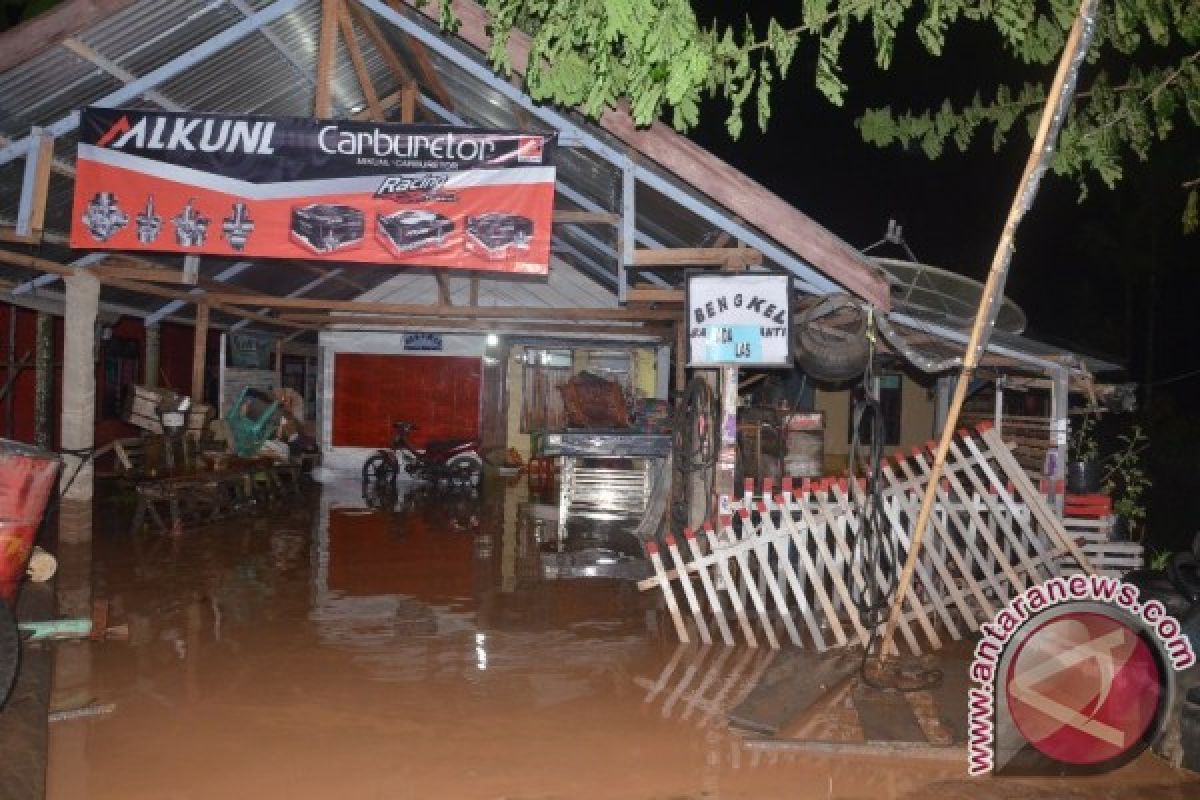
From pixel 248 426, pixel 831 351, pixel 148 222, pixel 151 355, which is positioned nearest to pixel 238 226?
pixel 148 222

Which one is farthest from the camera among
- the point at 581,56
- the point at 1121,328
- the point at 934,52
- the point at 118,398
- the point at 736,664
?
the point at 1121,328

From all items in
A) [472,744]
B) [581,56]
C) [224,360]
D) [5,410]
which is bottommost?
[472,744]

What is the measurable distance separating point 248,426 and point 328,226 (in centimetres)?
749

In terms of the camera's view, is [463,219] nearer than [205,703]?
No

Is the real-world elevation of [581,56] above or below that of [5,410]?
above

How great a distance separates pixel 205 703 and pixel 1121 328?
27017 millimetres

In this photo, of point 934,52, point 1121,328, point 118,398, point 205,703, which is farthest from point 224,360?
point 1121,328

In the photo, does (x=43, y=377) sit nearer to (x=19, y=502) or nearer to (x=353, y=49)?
(x=353, y=49)

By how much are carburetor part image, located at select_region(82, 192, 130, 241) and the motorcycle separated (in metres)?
8.71

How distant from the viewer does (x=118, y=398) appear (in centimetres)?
1634

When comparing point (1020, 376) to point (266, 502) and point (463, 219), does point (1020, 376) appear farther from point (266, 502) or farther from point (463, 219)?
point (266, 502)

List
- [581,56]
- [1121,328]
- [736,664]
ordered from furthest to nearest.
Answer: [1121,328], [736,664], [581,56]

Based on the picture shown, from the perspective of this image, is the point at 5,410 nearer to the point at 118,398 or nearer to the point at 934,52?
the point at 118,398

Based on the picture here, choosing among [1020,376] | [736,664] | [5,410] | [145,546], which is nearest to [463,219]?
[736,664]
